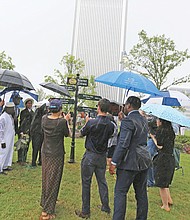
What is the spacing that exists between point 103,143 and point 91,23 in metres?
46.1

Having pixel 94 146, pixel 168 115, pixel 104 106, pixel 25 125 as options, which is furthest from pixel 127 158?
pixel 25 125

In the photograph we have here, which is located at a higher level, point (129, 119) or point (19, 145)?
point (129, 119)

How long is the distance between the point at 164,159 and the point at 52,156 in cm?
186

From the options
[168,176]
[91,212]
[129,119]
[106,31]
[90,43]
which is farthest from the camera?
[106,31]

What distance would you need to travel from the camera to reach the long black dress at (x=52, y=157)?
3.24 meters

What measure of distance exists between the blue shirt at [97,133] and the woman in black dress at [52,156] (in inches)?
11.5

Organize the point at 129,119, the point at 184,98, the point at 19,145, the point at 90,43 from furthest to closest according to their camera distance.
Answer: the point at 90,43 < the point at 184,98 < the point at 19,145 < the point at 129,119

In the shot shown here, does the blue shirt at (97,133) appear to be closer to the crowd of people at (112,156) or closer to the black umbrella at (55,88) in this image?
the crowd of people at (112,156)

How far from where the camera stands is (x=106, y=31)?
159 feet

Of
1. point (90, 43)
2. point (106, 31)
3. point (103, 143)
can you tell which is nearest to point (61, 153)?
point (103, 143)

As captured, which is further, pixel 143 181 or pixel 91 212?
pixel 91 212

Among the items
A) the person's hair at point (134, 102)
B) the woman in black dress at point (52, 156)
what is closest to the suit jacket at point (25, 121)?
the woman in black dress at point (52, 156)

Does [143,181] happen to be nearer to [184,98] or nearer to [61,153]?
[61,153]

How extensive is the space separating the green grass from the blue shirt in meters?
1.01
